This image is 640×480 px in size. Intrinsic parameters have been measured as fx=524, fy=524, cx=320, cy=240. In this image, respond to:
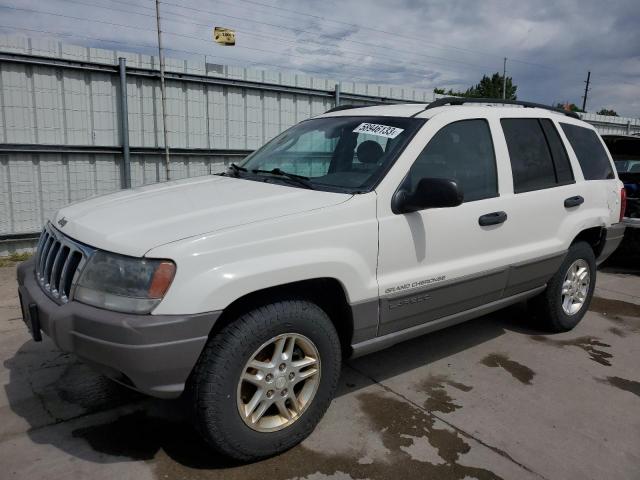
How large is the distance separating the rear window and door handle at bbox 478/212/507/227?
133 cm

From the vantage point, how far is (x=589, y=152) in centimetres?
458

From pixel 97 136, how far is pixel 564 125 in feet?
18.9

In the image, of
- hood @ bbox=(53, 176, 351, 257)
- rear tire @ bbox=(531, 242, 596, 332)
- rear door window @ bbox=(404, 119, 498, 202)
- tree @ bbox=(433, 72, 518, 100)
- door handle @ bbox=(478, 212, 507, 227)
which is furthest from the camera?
tree @ bbox=(433, 72, 518, 100)

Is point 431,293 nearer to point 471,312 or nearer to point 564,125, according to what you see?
point 471,312

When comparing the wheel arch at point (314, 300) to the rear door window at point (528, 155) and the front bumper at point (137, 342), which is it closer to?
the front bumper at point (137, 342)

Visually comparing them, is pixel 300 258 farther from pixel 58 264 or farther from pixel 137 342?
pixel 58 264

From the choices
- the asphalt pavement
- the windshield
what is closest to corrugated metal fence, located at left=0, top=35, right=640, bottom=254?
the asphalt pavement

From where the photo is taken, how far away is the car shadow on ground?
2.73 meters

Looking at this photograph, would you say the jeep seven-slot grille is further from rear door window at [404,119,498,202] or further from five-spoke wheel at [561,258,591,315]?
five-spoke wheel at [561,258,591,315]

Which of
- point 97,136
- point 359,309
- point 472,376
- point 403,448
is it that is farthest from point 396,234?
point 97,136

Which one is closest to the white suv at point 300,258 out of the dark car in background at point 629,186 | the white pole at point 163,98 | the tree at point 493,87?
the dark car in background at point 629,186

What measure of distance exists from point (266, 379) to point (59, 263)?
3.95 ft

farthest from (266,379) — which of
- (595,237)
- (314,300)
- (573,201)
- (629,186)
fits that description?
(629,186)

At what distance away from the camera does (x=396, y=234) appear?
2.95 meters
